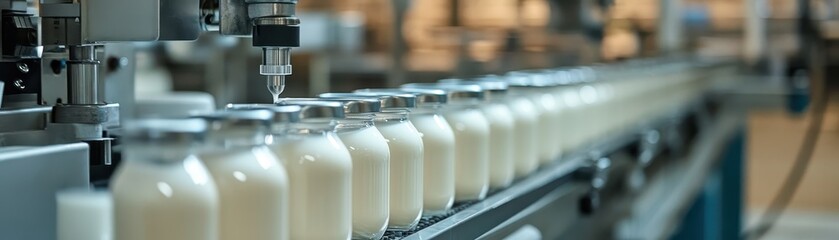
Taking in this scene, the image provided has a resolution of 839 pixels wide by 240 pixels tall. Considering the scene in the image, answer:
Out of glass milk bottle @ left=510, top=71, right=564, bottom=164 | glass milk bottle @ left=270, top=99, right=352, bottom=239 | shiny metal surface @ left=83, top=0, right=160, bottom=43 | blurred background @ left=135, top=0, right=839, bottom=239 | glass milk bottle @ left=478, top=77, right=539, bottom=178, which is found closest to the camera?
glass milk bottle @ left=270, top=99, right=352, bottom=239

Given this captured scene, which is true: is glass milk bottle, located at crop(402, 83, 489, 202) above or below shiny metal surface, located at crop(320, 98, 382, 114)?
below

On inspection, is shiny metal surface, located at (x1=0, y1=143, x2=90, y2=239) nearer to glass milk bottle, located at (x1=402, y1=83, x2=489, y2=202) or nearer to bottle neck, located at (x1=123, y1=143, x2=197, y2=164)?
bottle neck, located at (x1=123, y1=143, x2=197, y2=164)

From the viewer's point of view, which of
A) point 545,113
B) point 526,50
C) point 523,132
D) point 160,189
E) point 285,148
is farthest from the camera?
Answer: point 526,50

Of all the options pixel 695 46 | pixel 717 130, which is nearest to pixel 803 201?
pixel 695 46

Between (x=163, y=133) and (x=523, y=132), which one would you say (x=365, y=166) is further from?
(x=523, y=132)

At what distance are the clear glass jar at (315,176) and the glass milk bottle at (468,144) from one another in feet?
1.02

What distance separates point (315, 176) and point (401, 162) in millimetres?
170

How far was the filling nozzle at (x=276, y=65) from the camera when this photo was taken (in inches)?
37.3

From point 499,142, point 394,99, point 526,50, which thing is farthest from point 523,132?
point 526,50

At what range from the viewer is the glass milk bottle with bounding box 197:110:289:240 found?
24.6 inches

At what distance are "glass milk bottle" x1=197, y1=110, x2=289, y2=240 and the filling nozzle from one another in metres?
0.30

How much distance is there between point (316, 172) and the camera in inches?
28.4

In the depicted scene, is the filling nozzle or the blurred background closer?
the filling nozzle

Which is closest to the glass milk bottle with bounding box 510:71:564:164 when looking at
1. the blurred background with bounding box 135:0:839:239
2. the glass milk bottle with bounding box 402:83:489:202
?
the glass milk bottle with bounding box 402:83:489:202
